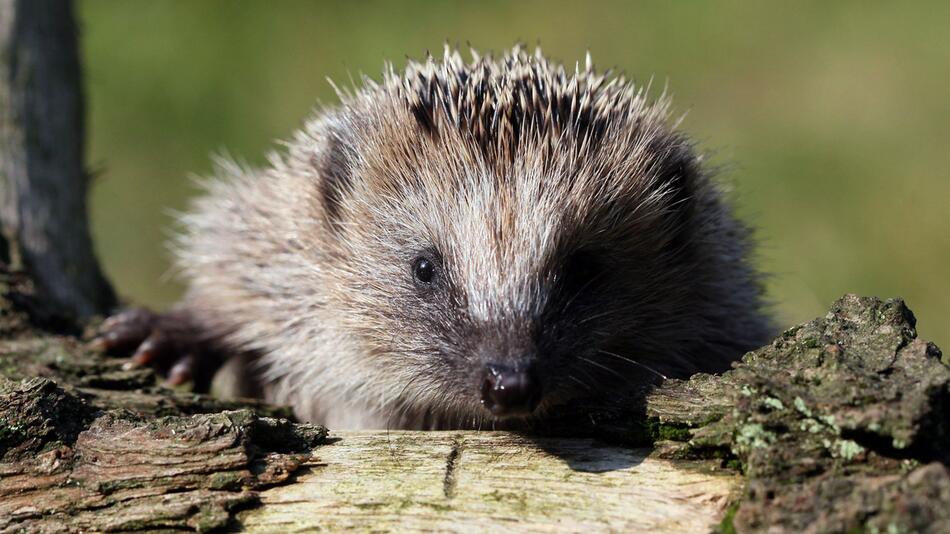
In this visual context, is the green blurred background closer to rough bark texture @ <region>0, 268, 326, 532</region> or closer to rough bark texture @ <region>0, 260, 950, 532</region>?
rough bark texture @ <region>0, 260, 950, 532</region>

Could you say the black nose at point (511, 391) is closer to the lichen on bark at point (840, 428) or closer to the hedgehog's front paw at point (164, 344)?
the lichen on bark at point (840, 428)

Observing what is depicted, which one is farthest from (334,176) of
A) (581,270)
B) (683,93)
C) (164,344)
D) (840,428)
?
(683,93)

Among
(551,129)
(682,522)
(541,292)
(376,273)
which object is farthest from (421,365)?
(682,522)

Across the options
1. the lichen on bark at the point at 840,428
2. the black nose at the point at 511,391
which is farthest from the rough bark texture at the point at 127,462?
the lichen on bark at the point at 840,428

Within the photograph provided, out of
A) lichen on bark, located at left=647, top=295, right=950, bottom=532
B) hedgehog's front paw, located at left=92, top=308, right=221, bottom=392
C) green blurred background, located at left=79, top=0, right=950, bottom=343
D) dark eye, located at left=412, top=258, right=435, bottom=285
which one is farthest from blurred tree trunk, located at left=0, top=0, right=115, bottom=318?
lichen on bark, located at left=647, top=295, right=950, bottom=532

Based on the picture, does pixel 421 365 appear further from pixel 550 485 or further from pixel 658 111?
pixel 658 111
